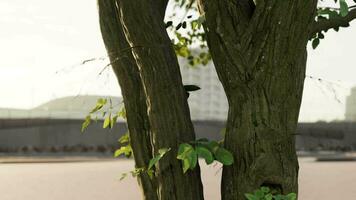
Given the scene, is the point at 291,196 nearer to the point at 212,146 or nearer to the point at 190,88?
the point at 212,146

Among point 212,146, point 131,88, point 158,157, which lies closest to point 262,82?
point 212,146

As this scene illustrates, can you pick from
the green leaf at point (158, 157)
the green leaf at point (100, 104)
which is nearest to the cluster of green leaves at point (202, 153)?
the green leaf at point (158, 157)

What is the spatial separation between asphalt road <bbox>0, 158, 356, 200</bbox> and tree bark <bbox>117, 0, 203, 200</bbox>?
7102mm

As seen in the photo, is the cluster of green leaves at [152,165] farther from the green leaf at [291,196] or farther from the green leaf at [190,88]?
the green leaf at [291,196]

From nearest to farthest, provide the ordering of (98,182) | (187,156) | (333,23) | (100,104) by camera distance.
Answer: (187,156), (333,23), (100,104), (98,182)

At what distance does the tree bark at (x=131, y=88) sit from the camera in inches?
141

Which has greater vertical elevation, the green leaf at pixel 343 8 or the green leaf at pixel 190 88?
the green leaf at pixel 343 8

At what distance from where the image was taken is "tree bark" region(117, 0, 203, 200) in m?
3.36

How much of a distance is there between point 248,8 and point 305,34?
0.37 metres

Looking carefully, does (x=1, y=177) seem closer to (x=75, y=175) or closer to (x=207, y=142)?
(x=75, y=175)

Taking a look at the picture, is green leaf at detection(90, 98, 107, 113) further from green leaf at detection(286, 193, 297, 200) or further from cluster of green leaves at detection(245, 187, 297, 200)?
green leaf at detection(286, 193, 297, 200)

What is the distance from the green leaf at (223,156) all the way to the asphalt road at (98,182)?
736 centimetres

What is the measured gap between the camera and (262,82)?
3287mm

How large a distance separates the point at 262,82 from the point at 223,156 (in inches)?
19.1
